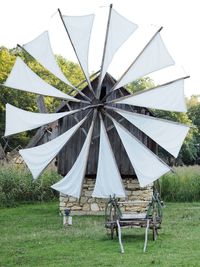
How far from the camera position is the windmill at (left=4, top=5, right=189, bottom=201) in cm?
1319

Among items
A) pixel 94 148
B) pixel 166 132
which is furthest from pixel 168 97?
pixel 94 148

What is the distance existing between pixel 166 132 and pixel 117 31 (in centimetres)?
293

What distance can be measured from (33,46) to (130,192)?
5.59 m

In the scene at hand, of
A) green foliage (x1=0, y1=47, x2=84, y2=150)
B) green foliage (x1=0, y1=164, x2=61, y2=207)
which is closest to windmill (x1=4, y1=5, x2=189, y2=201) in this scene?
green foliage (x1=0, y1=164, x2=61, y2=207)

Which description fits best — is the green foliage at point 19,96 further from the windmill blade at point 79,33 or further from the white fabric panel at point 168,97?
the white fabric panel at point 168,97

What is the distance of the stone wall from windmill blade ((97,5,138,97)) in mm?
4734

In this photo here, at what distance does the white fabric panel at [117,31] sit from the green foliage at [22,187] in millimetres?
7815

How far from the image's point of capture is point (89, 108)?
15.7 m

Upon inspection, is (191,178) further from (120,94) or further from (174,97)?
(174,97)

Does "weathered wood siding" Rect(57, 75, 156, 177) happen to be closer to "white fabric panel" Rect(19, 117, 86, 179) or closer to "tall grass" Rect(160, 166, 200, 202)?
"white fabric panel" Rect(19, 117, 86, 179)

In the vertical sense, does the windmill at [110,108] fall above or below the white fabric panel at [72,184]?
above

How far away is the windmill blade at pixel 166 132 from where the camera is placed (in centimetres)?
1327

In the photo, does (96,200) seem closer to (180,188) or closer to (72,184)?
(72,184)

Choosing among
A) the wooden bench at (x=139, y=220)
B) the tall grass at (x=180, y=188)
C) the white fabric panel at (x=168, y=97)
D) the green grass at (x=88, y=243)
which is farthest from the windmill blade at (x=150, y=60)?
the tall grass at (x=180, y=188)
